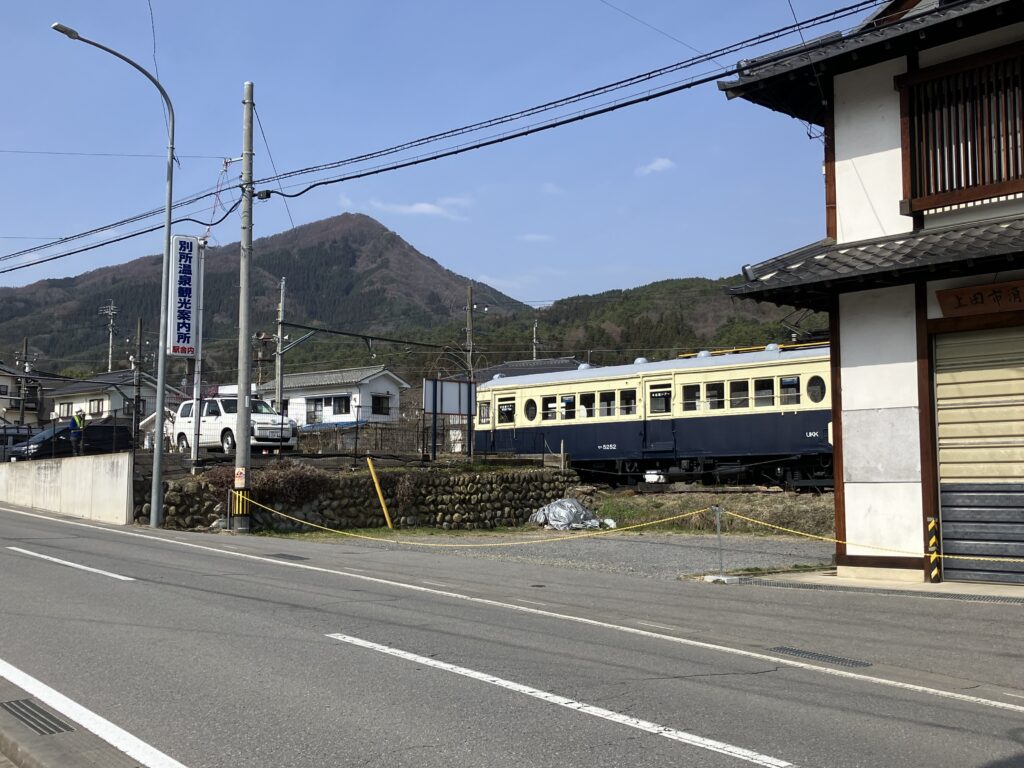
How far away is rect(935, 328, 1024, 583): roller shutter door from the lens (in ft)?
39.5

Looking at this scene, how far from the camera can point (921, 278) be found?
1235 centimetres

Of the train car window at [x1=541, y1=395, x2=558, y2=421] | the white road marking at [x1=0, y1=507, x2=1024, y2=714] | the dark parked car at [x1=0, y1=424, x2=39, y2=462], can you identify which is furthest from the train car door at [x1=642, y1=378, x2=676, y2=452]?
the dark parked car at [x1=0, y1=424, x2=39, y2=462]

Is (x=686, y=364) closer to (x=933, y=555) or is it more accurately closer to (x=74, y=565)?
(x=933, y=555)

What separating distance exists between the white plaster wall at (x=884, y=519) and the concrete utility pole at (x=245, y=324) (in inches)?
503

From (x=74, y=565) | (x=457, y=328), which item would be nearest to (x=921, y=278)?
(x=74, y=565)

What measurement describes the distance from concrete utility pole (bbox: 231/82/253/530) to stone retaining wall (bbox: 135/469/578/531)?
1.49 metres

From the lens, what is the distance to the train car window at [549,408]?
3193 cm

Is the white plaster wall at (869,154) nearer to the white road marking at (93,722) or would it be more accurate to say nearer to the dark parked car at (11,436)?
the white road marking at (93,722)

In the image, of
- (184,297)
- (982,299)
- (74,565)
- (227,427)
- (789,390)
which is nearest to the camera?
(982,299)

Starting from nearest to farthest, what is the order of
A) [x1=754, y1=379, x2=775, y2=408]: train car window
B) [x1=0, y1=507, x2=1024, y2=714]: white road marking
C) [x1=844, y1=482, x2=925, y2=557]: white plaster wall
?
[x1=0, y1=507, x2=1024, y2=714]: white road marking
[x1=844, y1=482, x2=925, y2=557]: white plaster wall
[x1=754, y1=379, x2=775, y2=408]: train car window

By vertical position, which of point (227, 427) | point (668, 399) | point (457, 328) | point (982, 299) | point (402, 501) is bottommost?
point (402, 501)

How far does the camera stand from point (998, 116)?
12.2m

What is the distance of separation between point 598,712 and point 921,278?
8.80 meters

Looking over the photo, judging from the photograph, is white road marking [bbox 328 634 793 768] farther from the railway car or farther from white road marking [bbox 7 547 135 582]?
the railway car
